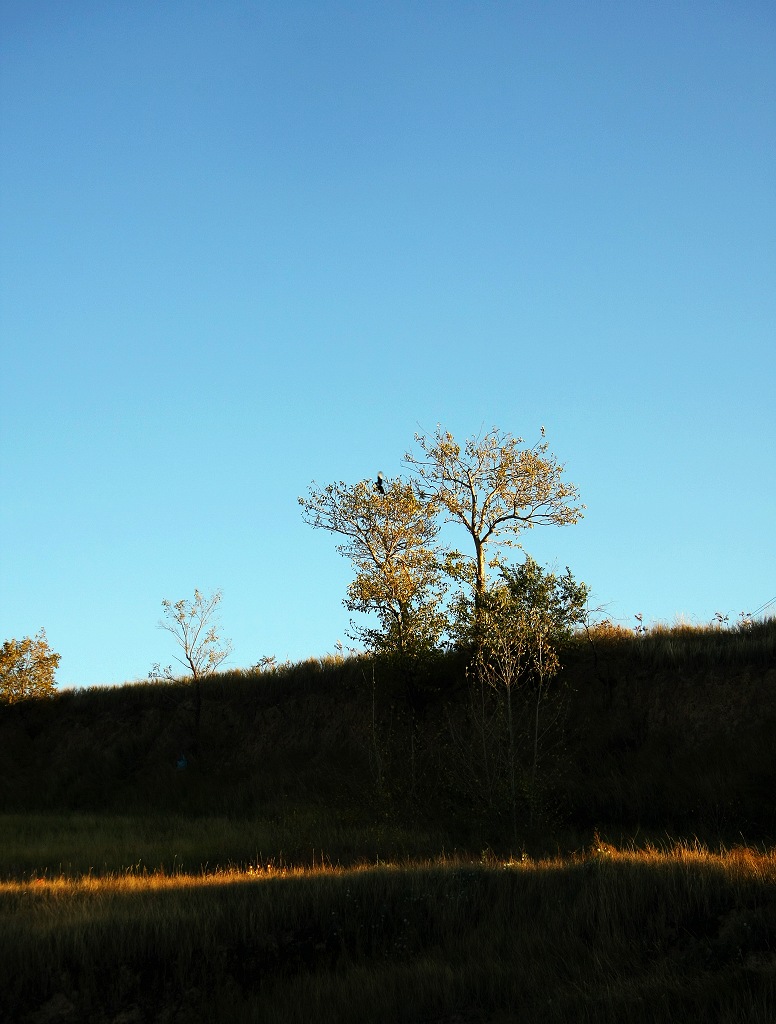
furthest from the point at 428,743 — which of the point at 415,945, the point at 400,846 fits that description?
the point at 415,945

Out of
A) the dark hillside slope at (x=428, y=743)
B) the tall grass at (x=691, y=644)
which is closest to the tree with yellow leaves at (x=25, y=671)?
the dark hillside slope at (x=428, y=743)

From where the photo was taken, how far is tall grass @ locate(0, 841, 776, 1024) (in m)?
11.4

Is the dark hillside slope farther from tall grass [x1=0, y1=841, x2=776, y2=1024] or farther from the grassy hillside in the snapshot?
tall grass [x1=0, y1=841, x2=776, y2=1024]

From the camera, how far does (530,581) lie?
30812 mm

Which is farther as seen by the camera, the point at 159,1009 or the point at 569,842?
the point at 569,842

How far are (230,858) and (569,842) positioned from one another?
26.9ft

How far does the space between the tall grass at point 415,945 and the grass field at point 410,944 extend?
27mm

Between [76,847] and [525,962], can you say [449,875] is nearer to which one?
[525,962]

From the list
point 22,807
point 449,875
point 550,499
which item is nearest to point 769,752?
point 449,875

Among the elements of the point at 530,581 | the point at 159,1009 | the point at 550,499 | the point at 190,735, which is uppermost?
the point at 550,499

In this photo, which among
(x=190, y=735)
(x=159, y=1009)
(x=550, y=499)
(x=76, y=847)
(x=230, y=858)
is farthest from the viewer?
(x=550, y=499)

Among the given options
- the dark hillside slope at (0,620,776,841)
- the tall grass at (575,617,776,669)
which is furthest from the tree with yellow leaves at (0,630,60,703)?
the tall grass at (575,617,776,669)

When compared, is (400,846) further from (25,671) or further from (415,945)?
(25,671)

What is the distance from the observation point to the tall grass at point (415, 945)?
1143 cm
